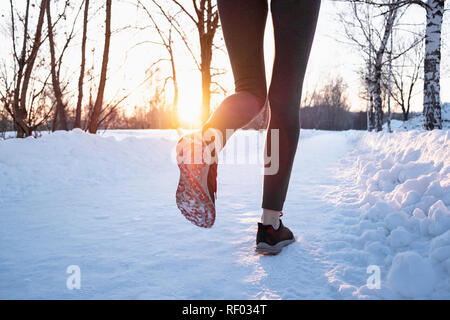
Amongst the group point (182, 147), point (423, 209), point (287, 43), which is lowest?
point (423, 209)

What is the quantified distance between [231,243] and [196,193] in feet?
1.34

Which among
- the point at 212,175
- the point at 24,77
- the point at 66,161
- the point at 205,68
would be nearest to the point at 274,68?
the point at 212,175

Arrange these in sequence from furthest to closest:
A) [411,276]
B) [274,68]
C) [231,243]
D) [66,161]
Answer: [66,161] < [231,243] < [274,68] < [411,276]

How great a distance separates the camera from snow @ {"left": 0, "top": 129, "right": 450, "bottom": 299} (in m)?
0.89

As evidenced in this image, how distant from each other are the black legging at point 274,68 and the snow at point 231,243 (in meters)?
0.33

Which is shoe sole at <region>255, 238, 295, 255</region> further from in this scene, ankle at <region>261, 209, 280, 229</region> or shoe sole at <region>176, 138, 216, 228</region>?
shoe sole at <region>176, 138, 216, 228</region>

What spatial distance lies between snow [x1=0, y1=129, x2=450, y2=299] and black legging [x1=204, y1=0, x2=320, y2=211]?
329mm

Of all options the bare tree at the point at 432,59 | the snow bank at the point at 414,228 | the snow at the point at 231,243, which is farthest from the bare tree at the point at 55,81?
the bare tree at the point at 432,59

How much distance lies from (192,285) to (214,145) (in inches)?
19.8

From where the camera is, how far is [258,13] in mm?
1156

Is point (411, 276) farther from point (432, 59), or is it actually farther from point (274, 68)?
point (432, 59)

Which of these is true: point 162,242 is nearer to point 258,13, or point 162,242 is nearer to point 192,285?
point 192,285

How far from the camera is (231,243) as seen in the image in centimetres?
133
